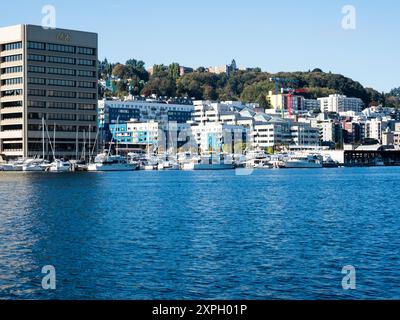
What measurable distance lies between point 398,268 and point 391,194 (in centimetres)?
5310

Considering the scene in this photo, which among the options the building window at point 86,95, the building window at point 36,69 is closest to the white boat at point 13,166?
the building window at point 36,69

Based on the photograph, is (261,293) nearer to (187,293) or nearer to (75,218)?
(187,293)

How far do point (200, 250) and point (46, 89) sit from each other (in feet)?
440

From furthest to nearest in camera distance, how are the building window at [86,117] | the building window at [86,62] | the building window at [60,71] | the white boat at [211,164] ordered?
the white boat at [211,164] < the building window at [86,117] < the building window at [86,62] < the building window at [60,71]

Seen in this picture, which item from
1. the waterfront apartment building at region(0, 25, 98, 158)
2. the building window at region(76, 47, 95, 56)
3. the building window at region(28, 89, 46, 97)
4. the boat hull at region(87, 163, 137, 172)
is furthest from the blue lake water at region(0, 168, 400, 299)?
the building window at region(76, 47, 95, 56)

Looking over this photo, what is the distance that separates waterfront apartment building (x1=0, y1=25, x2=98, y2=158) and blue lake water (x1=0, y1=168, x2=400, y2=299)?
335 ft

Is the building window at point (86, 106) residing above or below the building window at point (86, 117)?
above

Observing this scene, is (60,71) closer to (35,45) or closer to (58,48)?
(58,48)

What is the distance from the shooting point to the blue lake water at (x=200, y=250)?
2645cm

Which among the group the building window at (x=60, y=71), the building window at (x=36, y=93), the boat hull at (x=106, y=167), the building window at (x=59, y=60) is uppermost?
the building window at (x=59, y=60)

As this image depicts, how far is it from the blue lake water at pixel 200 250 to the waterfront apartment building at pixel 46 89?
102m

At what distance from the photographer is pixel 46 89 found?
16300 cm

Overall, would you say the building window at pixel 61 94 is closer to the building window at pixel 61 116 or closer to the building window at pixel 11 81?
the building window at pixel 61 116

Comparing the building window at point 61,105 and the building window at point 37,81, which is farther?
the building window at point 61,105
